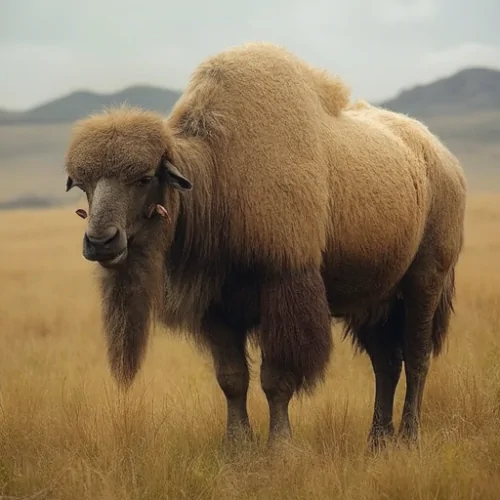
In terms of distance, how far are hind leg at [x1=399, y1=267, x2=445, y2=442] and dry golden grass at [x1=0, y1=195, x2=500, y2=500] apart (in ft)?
0.62

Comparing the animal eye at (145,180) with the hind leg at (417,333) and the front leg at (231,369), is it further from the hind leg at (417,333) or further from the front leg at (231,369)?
the hind leg at (417,333)

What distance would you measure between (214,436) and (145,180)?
1986mm

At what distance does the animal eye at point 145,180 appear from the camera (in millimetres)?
5406

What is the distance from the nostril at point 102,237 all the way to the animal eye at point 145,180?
15.4 inches

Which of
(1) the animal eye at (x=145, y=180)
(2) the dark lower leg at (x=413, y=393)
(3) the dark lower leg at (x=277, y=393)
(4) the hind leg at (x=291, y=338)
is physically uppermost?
(1) the animal eye at (x=145, y=180)

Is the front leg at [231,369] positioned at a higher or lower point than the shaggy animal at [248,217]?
lower

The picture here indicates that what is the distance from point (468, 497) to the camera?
15.9 feet

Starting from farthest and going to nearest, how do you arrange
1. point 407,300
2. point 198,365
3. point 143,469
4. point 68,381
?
point 198,365, point 68,381, point 407,300, point 143,469

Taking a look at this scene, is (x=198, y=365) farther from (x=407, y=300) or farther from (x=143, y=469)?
(x=143, y=469)

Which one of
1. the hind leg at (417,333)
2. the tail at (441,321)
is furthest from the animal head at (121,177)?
the tail at (441,321)

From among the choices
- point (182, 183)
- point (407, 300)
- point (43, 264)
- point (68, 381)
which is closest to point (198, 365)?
point (68, 381)

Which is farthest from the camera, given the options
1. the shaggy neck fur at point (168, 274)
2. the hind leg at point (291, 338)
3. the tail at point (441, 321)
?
the tail at point (441, 321)

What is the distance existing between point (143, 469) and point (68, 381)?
12.9 feet

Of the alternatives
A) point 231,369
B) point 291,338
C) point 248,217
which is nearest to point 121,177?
point 248,217
